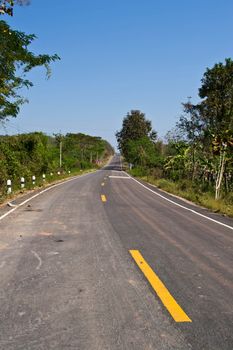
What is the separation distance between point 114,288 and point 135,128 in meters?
89.7

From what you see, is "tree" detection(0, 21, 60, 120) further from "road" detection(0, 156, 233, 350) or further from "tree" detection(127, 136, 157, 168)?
"tree" detection(127, 136, 157, 168)

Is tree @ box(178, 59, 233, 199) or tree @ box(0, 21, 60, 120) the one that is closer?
tree @ box(0, 21, 60, 120)

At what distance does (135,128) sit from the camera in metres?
94.5

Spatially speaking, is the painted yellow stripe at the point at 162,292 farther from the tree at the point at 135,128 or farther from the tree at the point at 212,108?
the tree at the point at 135,128

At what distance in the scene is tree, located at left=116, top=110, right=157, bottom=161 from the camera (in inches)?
3708

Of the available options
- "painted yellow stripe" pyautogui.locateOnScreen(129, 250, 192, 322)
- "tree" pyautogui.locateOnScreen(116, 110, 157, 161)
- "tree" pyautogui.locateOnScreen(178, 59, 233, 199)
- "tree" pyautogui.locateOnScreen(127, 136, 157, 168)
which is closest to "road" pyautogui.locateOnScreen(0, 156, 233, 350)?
"painted yellow stripe" pyautogui.locateOnScreen(129, 250, 192, 322)

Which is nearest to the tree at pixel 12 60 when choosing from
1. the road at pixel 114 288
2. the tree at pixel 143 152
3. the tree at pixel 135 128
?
the road at pixel 114 288

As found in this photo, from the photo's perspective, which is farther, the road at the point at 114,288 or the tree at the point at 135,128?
the tree at the point at 135,128

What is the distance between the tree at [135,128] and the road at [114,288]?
83810 mm

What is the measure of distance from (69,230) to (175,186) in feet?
74.2

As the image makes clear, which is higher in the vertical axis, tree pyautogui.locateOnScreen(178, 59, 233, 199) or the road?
tree pyautogui.locateOnScreen(178, 59, 233, 199)

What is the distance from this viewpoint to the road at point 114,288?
4117mm

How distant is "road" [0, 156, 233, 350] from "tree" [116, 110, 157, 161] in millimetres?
83810

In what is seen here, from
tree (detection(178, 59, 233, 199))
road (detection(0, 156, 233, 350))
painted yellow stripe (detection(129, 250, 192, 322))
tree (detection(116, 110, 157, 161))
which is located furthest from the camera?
tree (detection(116, 110, 157, 161))
